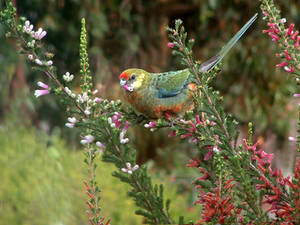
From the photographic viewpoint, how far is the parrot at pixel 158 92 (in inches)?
69.5

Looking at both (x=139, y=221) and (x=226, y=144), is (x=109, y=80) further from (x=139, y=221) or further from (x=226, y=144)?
(x=226, y=144)

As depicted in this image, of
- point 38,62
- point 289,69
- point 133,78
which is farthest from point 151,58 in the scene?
point 38,62

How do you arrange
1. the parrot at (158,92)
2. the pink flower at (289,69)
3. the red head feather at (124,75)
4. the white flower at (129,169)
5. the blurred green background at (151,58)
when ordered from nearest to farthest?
the white flower at (129,169) < the pink flower at (289,69) < the parrot at (158,92) < the red head feather at (124,75) < the blurred green background at (151,58)

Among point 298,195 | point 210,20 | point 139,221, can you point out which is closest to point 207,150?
point 298,195

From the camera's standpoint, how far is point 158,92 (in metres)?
1.86

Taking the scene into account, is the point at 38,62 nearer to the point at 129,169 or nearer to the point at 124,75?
the point at 129,169

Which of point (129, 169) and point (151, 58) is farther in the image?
point (151, 58)

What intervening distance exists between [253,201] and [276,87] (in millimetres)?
4044

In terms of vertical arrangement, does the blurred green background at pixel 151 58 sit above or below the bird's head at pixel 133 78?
above

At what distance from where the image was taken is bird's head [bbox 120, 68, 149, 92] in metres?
1.86

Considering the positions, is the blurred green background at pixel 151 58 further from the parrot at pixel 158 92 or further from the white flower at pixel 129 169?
the white flower at pixel 129 169

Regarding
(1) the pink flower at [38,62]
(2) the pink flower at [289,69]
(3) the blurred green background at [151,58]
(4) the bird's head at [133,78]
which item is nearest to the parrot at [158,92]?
(4) the bird's head at [133,78]

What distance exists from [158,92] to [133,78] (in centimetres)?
13

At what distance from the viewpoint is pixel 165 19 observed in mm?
5152
